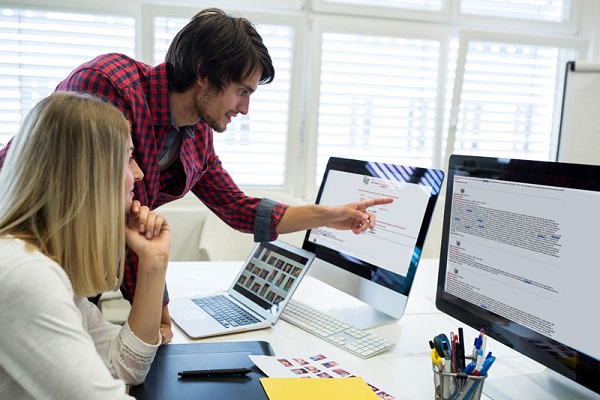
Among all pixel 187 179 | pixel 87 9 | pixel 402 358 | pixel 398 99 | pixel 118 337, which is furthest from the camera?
pixel 398 99

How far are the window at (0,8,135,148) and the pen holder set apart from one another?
8.71ft

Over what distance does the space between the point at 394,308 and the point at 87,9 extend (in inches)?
93.9

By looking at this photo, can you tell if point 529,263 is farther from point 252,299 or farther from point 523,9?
point 523,9

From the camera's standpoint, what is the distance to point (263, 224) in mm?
1661

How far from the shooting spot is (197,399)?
0.98m

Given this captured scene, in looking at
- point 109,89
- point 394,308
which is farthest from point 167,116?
point 394,308

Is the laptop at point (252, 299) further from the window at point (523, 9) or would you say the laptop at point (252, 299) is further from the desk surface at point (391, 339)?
the window at point (523, 9)

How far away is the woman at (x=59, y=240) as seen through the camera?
73 cm

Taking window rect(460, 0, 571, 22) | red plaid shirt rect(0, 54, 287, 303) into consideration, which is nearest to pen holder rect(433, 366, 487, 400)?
red plaid shirt rect(0, 54, 287, 303)

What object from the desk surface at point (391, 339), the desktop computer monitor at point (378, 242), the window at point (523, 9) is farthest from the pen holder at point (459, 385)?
the window at point (523, 9)

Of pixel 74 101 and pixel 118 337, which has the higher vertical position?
pixel 74 101

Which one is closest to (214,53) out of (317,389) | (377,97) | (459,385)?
(317,389)

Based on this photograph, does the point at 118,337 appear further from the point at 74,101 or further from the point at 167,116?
the point at 167,116

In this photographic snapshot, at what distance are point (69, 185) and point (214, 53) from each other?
81 centimetres
